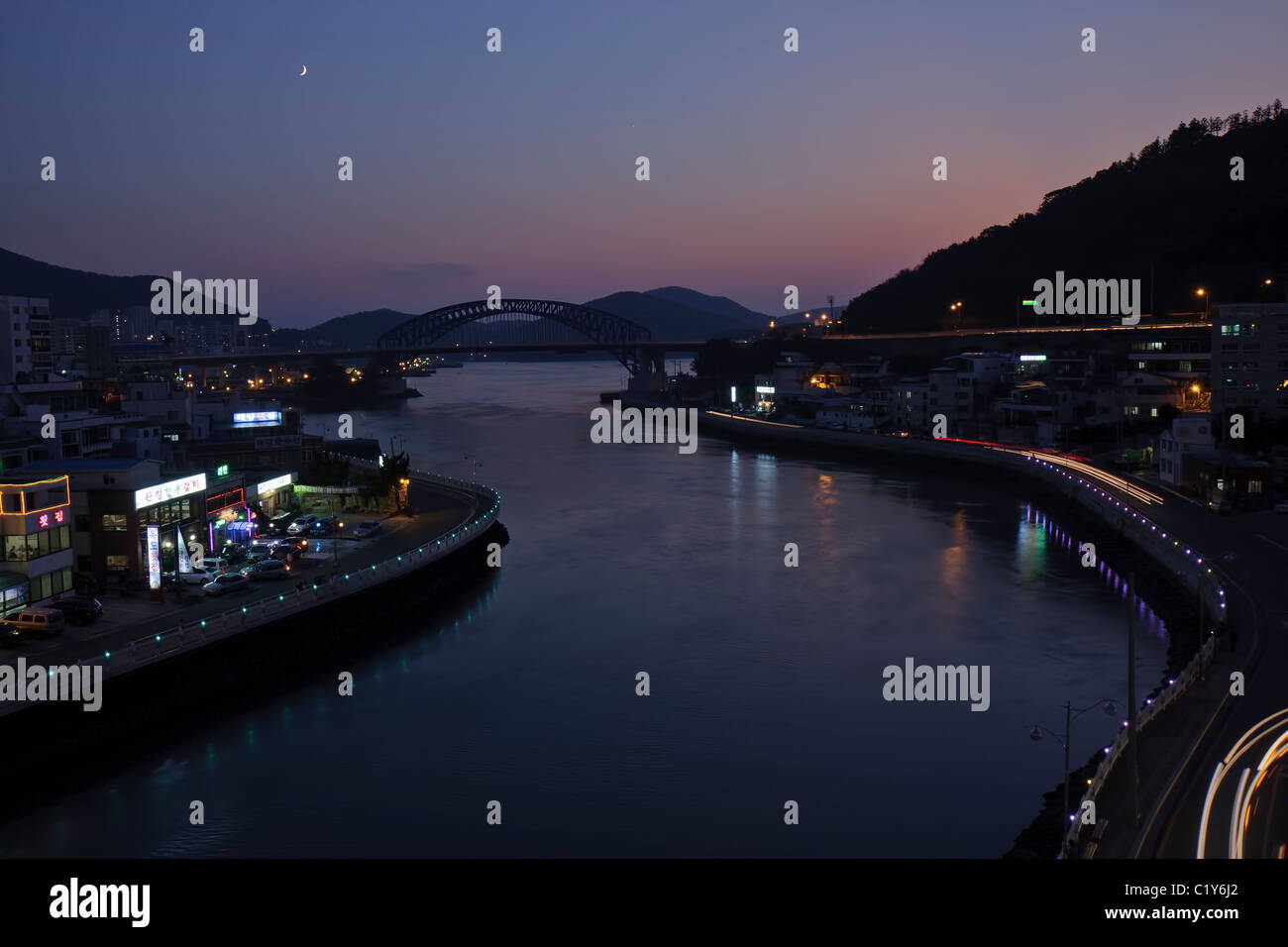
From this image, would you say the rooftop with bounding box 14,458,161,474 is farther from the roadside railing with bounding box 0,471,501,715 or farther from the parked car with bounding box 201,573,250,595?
the roadside railing with bounding box 0,471,501,715

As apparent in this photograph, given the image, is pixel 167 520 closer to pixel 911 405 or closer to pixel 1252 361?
pixel 1252 361

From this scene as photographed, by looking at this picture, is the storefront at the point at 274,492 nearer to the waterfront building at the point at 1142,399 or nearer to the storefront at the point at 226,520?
the storefront at the point at 226,520

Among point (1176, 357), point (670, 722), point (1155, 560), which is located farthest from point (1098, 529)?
point (1176, 357)

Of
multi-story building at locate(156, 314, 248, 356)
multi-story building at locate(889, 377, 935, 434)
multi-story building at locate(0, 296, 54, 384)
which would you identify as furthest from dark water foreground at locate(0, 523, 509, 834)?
multi-story building at locate(156, 314, 248, 356)
